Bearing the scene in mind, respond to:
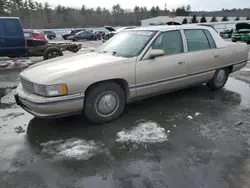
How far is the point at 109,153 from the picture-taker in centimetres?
313

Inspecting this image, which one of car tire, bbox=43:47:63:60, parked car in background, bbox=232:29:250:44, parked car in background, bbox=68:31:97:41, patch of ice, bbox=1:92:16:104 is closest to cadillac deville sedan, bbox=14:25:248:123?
patch of ice, bbox=1:92:16:104

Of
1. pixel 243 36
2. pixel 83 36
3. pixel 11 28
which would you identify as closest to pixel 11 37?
pixel 11 28

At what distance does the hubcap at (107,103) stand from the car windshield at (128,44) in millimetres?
819

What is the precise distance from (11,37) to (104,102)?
303 inches

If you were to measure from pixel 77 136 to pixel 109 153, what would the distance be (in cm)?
73

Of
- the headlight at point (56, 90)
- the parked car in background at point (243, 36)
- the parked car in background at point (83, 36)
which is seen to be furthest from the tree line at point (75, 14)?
the headlight at point (56, 90)

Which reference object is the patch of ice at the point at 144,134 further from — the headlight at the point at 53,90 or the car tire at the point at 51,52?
the car tire at the point at 51,52

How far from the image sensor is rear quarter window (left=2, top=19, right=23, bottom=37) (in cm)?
949

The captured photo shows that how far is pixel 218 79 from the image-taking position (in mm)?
5777

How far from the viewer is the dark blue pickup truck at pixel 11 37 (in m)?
9.47

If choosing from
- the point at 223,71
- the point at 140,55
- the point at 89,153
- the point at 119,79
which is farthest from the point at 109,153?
the point at 223,71

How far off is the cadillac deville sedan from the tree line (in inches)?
2407

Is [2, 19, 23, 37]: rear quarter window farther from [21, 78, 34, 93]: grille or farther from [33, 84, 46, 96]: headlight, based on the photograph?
[33, 84, 46, 96]: headlight

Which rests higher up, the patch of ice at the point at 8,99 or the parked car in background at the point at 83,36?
the patch of ice at the point at 8,99
